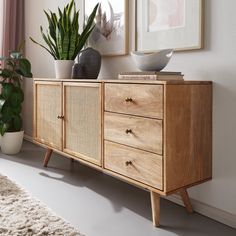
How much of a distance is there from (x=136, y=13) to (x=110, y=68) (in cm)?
42

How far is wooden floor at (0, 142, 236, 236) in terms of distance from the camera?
143cm

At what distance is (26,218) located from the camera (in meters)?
1.47

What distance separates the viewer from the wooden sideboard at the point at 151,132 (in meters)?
Result: 1.35

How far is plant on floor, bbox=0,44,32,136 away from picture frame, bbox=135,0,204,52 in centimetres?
127

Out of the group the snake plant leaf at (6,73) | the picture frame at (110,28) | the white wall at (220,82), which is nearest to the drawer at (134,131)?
the white wall at (220,82)

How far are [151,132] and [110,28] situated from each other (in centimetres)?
102

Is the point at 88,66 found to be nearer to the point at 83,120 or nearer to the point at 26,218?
the point at 83,120

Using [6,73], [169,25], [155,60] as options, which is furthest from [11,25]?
[155,60]

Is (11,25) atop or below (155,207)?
atop

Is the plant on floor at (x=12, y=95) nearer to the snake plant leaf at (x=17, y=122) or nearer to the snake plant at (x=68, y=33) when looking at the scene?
the snake plant leaf at (x=17, y=122)

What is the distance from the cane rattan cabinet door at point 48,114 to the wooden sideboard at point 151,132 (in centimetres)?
27

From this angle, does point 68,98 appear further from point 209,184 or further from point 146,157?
point 209,184

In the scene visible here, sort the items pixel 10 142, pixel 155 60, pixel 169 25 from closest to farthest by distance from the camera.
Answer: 1. pixel 155 60
2. pixel 169 25
3. pixel 10 142

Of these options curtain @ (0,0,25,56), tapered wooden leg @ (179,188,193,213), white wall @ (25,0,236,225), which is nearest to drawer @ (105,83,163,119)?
white wall @ (25,0,236,225)
